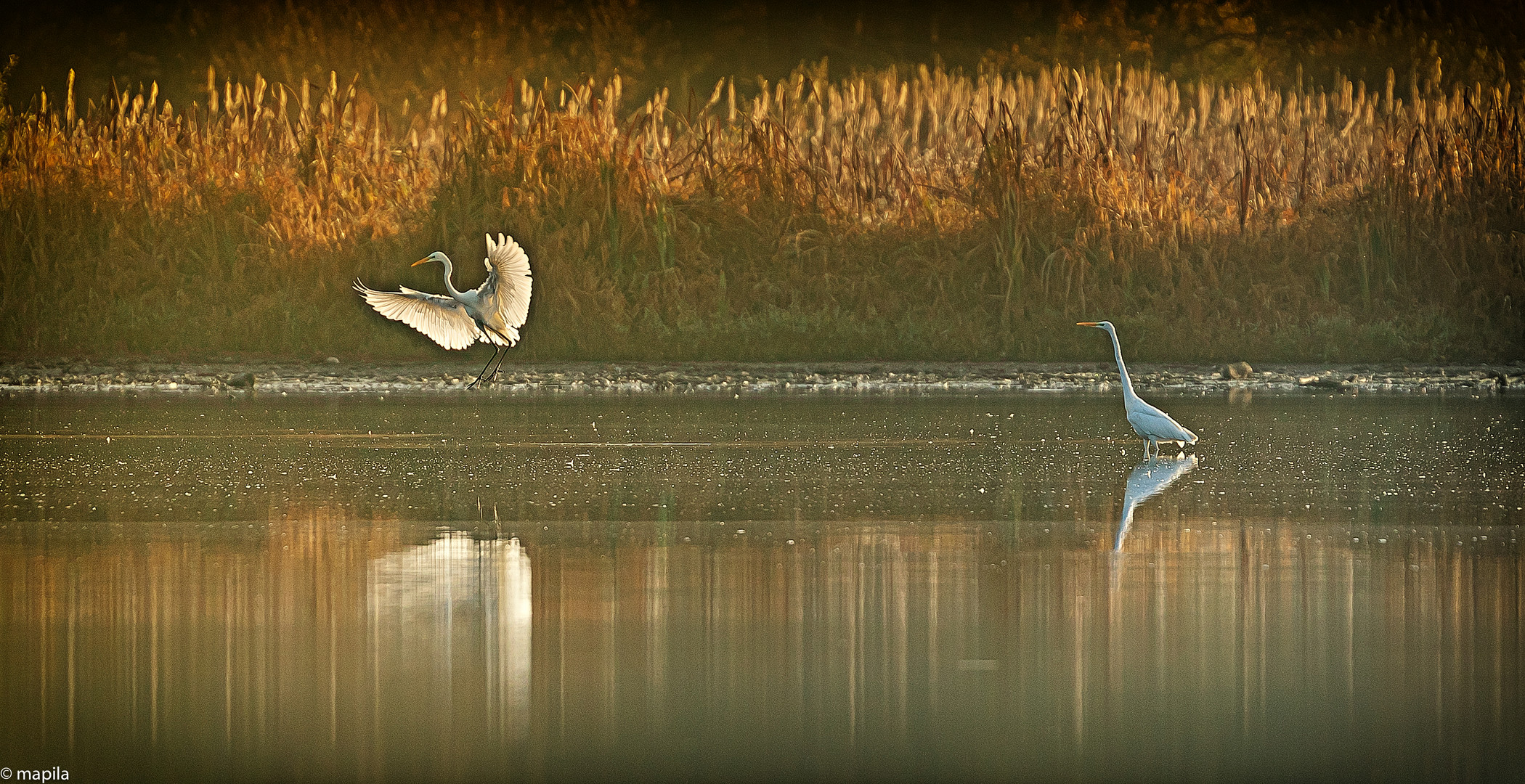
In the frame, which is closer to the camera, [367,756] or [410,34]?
[367,756]

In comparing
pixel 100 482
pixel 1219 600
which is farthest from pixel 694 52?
pixel 1219 600

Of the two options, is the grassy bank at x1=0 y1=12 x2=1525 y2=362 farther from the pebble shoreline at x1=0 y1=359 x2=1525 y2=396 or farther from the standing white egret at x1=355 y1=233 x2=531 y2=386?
the standing white egret at x1=355 y1=233 x2=531 y2=386

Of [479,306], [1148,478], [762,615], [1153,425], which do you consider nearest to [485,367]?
[479,306]

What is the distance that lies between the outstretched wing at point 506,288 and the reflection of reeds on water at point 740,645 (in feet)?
25.2

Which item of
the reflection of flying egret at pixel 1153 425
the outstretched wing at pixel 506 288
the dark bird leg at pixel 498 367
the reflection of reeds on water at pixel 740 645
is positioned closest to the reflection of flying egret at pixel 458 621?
the reflection of reeds on water at pixel 740 645

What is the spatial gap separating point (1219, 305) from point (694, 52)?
8414 millimetres

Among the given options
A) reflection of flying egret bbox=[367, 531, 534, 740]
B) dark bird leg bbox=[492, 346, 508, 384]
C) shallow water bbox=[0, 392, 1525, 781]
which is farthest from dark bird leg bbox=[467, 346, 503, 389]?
reflection of flying egret bbox=[367, 531, 534, 740]

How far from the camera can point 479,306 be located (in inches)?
547

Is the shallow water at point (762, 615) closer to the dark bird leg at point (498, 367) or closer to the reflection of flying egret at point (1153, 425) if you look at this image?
the reflection of flying egret at point (1153, 425)

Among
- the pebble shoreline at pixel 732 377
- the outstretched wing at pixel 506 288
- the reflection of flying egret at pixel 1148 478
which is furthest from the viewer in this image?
the pebble shoreline at pixel 732 377

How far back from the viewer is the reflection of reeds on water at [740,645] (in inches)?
153

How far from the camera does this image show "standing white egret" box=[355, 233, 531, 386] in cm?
1366

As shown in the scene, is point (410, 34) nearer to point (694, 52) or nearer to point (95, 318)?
point (694, 52)

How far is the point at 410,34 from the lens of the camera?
75.8 ft
